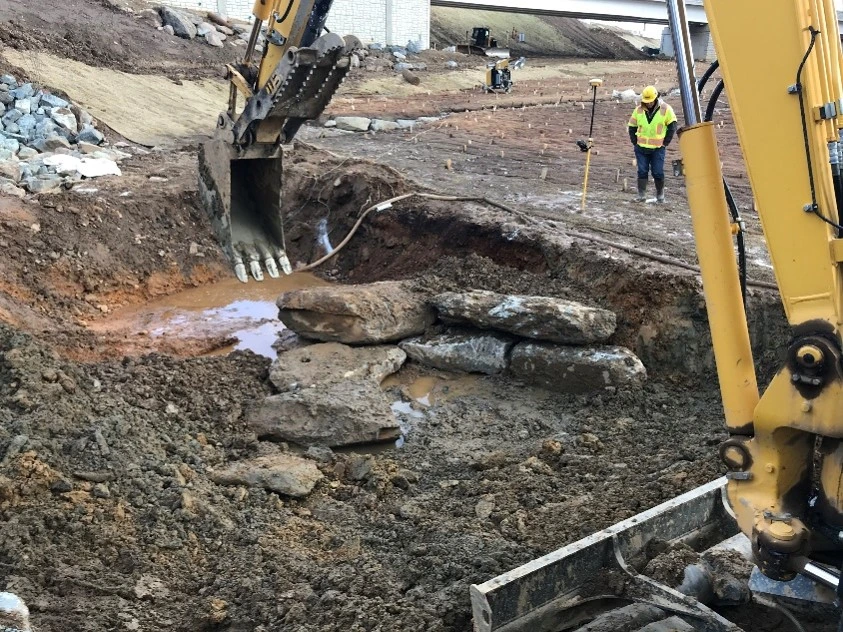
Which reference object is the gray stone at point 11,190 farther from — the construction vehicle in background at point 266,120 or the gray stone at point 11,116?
the gray stone at point 11,116

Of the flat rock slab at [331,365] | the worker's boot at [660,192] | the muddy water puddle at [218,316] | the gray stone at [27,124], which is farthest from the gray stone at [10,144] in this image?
the worker's boot at [660,192]

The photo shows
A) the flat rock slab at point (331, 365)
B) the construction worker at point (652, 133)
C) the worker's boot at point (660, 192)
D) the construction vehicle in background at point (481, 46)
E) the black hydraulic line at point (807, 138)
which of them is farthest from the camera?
the construction vehicle in background at point (481, 46)

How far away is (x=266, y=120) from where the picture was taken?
7590 mm

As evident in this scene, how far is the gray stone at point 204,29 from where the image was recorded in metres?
21.2

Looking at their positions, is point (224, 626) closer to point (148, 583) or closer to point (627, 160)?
point (148, 583)

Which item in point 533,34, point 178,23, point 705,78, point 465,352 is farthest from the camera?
point 533,34

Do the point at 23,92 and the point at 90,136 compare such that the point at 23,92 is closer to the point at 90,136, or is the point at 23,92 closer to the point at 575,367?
the point at 90,136

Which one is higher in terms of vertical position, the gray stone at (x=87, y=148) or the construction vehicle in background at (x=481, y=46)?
the construction vehicle in background at (x=481, y=46)

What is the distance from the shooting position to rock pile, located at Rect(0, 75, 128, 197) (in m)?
9.66

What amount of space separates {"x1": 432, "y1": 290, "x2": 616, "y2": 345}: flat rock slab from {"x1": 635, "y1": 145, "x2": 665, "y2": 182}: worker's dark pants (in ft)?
12.2

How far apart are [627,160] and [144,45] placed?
470 inches

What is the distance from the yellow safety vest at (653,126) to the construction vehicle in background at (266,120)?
4.34m

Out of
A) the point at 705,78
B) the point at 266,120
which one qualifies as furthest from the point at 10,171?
the point at 705,78

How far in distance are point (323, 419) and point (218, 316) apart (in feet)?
9.54
